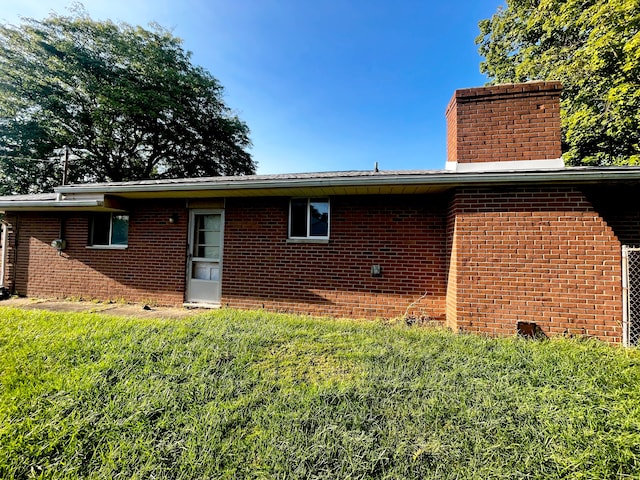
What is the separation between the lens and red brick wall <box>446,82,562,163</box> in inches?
216

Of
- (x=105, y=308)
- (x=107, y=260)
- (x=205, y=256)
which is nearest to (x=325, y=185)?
(x=205, y=256)

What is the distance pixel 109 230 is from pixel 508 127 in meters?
10.0

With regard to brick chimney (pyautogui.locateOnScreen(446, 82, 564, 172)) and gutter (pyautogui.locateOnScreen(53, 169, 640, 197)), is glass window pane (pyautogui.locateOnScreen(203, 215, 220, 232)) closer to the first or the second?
gutter (pyautogui.locateOnScreen(53, 169, 640, 197))

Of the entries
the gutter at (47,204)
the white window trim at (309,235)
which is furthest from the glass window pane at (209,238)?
the gutter at (47,204)

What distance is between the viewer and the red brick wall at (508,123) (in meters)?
5.48

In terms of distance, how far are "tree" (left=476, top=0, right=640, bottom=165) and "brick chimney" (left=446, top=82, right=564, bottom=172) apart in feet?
14.8

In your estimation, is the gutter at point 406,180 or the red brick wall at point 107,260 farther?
the red brick wall at point 107,260

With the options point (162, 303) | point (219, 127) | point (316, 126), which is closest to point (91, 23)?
point (219, 127)

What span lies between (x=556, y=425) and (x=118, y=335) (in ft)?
17.8

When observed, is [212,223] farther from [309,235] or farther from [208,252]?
[309,235]

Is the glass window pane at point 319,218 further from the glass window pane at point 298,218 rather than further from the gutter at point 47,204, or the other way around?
the gutter at point 47,204

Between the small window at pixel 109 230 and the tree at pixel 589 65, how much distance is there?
1409 cm

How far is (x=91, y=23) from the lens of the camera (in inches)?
642

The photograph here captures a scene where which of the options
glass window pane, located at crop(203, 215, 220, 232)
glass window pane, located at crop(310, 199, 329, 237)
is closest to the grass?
glass window pane, located at crop(310, 199, 329, 237)
